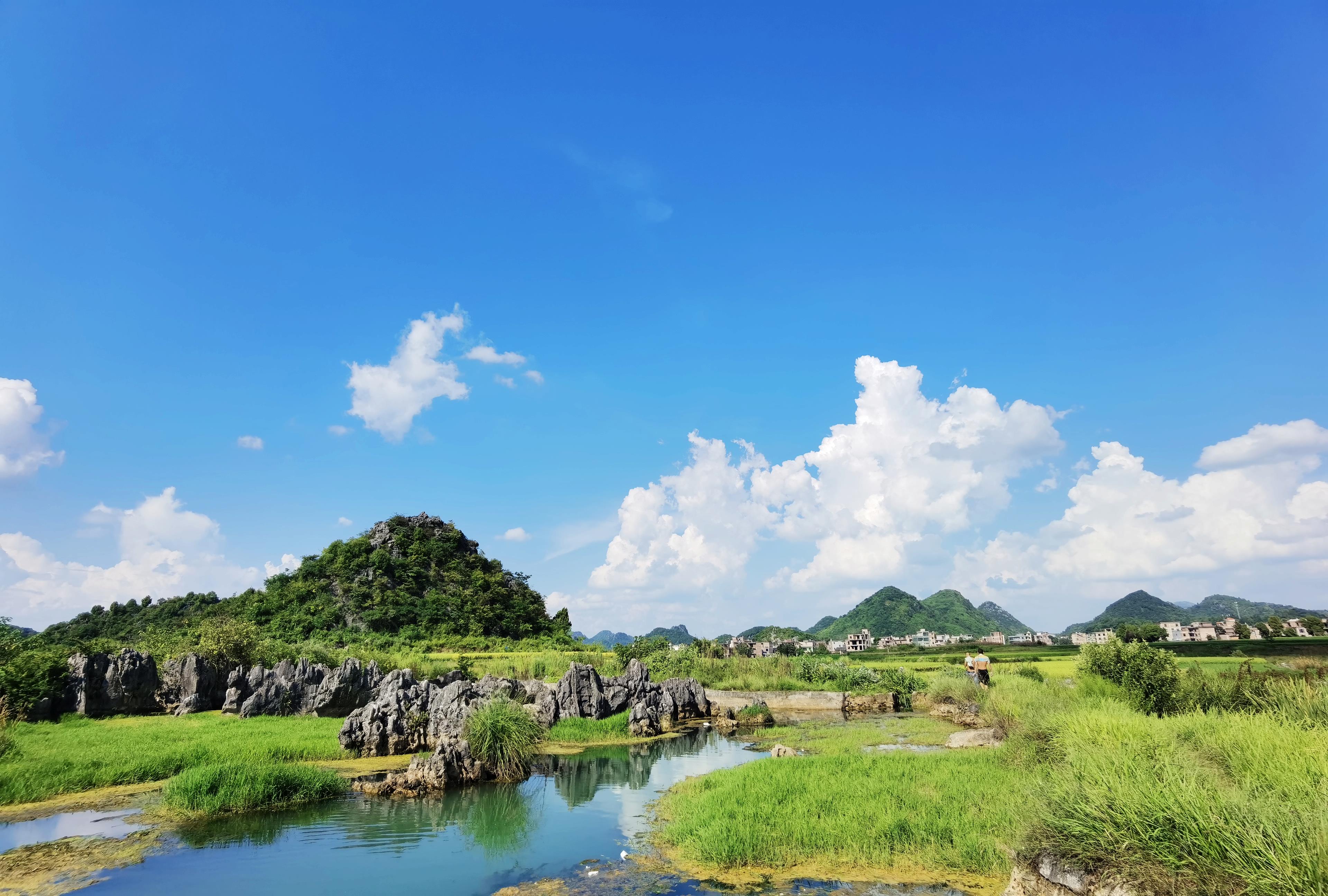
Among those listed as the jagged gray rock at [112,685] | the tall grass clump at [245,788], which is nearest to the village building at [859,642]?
the jagged gray rock at [112,685]

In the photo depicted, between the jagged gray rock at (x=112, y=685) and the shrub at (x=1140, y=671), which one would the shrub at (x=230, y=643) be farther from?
the shrub at (x=1140, y=671)

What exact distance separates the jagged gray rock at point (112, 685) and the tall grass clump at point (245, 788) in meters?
17.2

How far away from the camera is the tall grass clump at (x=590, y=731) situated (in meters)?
25.0

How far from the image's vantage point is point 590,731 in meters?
25.8

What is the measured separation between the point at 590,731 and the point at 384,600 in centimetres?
4877

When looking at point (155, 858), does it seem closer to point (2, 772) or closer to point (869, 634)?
point (2, 772)

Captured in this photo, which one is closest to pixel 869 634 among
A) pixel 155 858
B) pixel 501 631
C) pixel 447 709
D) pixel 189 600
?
pixel 501 631

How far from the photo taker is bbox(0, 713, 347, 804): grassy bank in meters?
15.4

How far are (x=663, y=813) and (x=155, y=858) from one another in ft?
30.5

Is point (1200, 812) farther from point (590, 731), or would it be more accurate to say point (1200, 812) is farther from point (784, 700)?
point (784, 700)

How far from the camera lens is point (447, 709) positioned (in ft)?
70.5

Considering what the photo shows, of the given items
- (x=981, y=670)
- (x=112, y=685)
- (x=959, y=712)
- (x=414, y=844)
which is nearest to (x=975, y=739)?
(x=959, y=712)

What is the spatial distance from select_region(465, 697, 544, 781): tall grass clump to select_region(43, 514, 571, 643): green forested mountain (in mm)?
48017

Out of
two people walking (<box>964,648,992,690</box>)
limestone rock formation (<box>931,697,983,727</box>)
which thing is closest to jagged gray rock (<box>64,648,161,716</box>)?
limestone rock formation (<box>931,697,983,727</box>)
